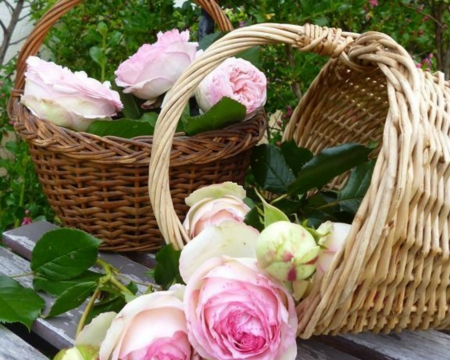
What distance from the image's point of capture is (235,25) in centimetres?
156

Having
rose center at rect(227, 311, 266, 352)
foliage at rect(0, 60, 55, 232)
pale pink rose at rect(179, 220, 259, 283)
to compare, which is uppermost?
pale pink rose at rect(179, 220, 259, 283)

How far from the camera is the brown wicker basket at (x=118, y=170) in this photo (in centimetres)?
83

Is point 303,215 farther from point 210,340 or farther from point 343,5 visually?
point 343,5

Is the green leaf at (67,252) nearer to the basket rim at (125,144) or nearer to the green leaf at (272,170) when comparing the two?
the basket rim at (125,144)

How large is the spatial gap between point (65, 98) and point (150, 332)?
45 cm

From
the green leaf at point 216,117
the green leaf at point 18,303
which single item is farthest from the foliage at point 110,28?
the green leaf at point 18,303

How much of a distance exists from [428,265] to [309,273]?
135mm

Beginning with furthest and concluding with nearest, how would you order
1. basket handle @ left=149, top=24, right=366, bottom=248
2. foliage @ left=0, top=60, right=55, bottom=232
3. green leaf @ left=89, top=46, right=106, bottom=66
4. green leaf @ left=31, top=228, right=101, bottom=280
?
foliage @ left=0, top=60, right=55, bottom=232 < green leaf @ left=89, top=46, right=106, bottom=66 < green leaf @ left=31, top=228, right=101, bottom=280 < basket handle @ left=149, top=24, right=366, bottom=248

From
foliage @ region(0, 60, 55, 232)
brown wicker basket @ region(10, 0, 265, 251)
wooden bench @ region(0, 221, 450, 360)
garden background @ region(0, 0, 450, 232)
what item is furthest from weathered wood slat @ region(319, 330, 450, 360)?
foliage @ region(0, 60, 55, 232)

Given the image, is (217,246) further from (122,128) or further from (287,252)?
(122,128)

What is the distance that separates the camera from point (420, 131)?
1.81 feet

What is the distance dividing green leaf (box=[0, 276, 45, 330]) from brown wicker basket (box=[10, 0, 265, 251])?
151 mm

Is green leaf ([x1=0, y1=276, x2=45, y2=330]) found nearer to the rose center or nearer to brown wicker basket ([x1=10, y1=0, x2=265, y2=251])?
brown wicker basket ([x1=10, y1=0, x2=265, y2=251])

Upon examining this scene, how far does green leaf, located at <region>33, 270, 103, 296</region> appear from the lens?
796 millimetres
